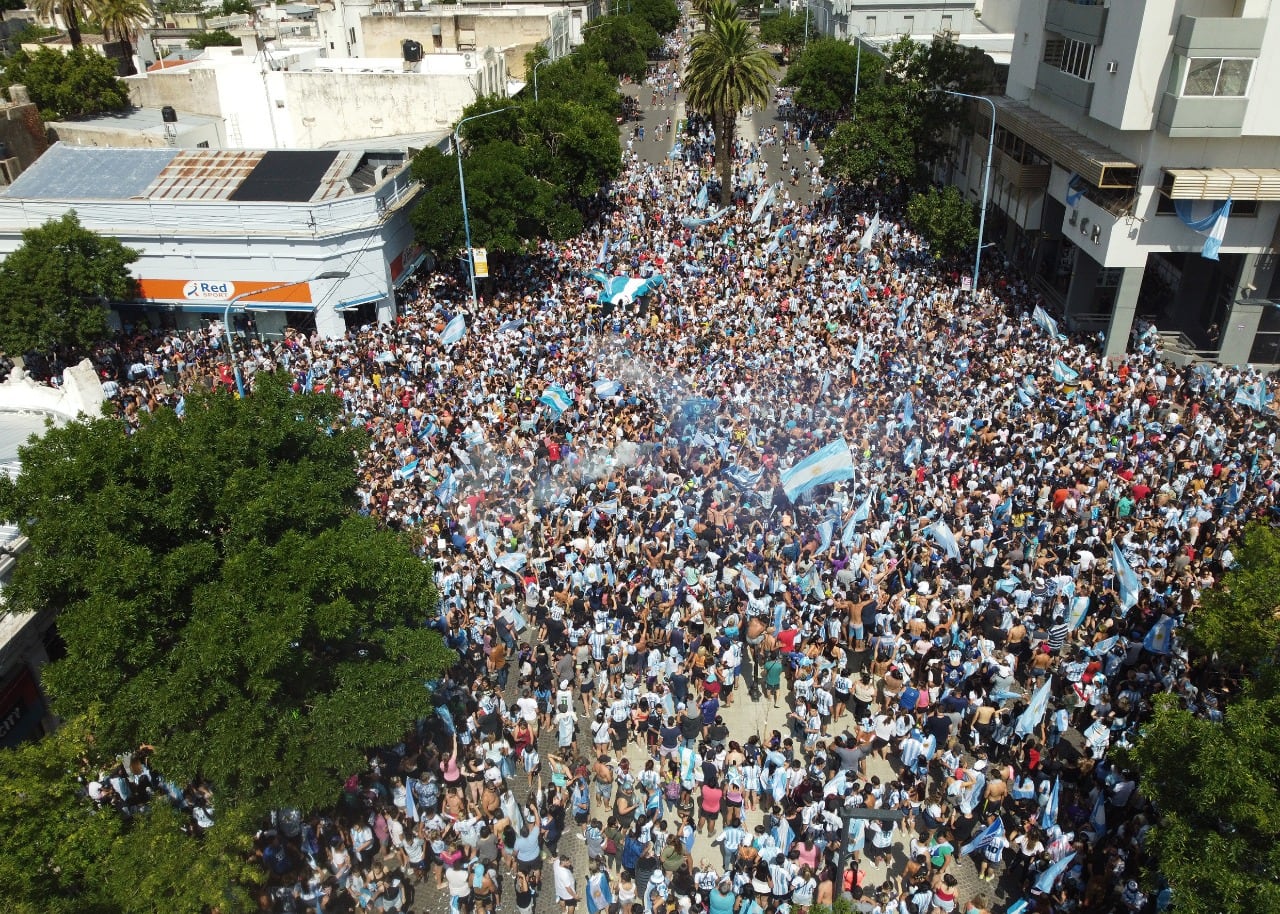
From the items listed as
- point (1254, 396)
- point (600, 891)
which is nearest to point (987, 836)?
point (600, 891)

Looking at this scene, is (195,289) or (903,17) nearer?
(195,289)

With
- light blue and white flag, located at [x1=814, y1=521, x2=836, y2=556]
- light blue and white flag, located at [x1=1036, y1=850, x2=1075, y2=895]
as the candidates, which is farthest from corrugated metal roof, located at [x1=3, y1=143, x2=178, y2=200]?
light blue and white flag, located at [x1=1036, y1=850, x2=1075, y2=895]

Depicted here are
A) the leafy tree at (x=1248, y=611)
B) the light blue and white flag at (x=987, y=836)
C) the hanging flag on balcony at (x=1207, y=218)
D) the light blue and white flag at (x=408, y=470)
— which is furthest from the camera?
the hanging flag on balcony at (x=1207, y=218)

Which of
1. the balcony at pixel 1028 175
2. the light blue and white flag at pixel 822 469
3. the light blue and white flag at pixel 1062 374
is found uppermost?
the balcony at pixel 1028 175

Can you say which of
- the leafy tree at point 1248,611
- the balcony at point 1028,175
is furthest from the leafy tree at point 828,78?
the leafy tree at point 1248,611

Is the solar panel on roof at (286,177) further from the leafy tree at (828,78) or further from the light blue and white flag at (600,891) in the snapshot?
the leafy tree at (828,78)

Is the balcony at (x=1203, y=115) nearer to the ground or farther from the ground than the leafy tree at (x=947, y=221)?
farther from the ground

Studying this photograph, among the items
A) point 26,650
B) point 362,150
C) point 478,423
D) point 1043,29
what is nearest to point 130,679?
point 26,650

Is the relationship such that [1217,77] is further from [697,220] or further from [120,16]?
[120,16]
